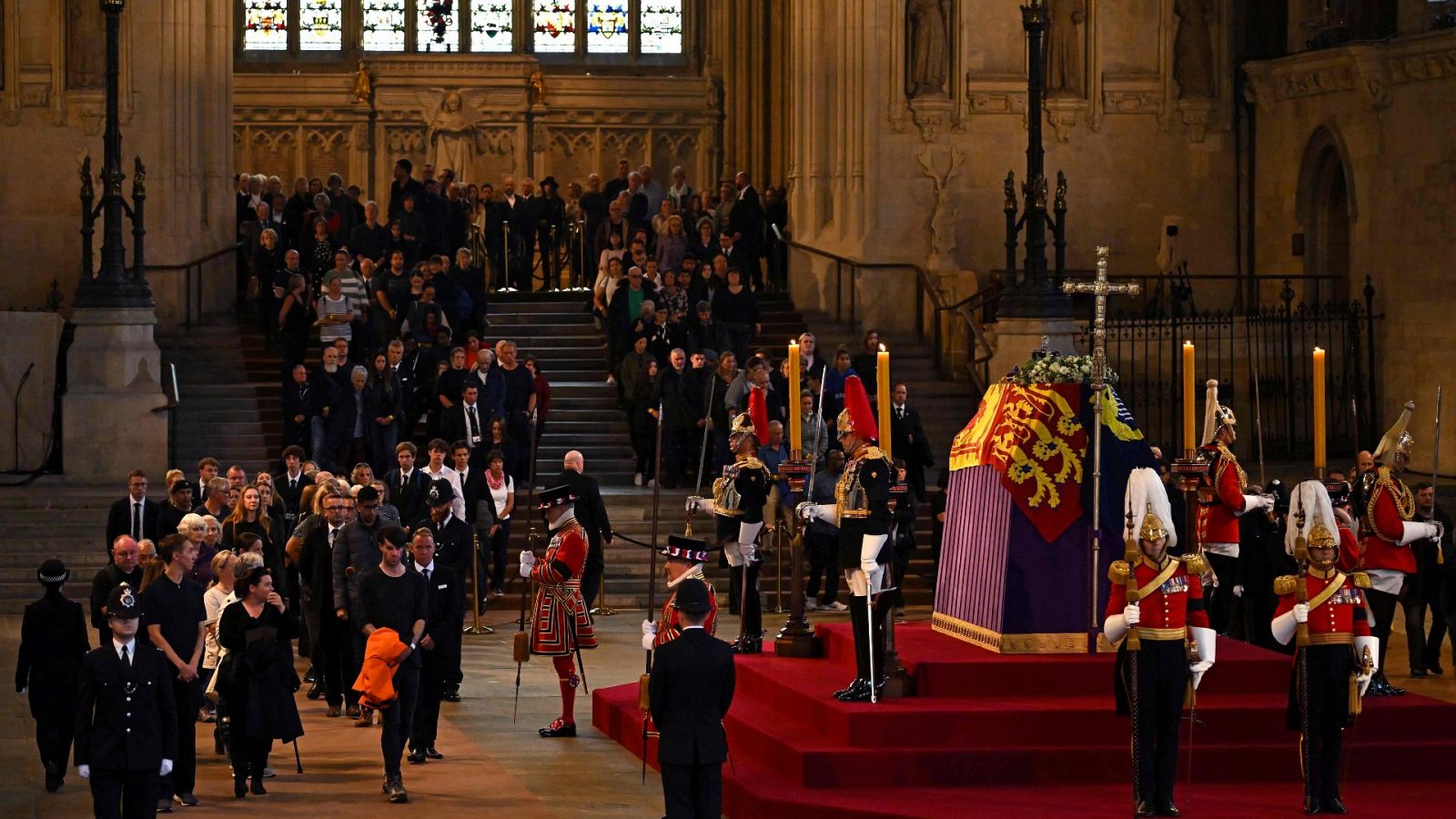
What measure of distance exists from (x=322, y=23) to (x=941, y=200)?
38.0ft

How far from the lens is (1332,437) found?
25922mm

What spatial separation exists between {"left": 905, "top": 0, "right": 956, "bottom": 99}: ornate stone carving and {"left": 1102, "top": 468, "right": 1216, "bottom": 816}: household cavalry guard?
16784 millimetres

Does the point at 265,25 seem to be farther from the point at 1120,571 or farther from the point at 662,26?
the point at 1120,571

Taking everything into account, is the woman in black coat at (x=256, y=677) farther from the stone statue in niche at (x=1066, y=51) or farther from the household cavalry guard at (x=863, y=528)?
the stone statue in niche at (x=1066, y=51)

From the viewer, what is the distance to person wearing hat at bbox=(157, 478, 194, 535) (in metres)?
17.7

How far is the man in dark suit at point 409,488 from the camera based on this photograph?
19078 mm

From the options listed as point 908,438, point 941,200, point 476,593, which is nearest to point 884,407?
point 476,593

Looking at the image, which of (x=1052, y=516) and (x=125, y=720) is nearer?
(x=125, y=720)

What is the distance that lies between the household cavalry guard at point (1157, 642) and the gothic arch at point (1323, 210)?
16.3 m

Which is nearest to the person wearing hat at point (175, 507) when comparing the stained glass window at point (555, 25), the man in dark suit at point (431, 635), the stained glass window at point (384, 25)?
the man in dark suit at point (431, 635)

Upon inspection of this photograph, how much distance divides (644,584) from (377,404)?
3.04m

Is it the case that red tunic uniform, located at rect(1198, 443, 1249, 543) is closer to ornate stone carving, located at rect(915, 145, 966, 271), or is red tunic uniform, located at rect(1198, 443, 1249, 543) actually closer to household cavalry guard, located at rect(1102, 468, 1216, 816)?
household cavalry guard, located at rect(1102, 468, 1216, 816)

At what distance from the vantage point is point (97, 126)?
2820 centimetres

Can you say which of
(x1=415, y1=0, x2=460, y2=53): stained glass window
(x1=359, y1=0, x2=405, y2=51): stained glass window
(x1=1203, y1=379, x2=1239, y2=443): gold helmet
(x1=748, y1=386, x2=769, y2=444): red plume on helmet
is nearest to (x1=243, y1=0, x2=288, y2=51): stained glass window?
(x1=359, y1=0, x2=405, y2=51): stained glass window
